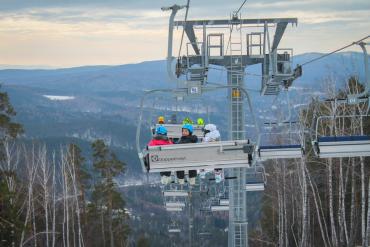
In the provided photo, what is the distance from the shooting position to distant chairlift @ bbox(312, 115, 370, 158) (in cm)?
1252

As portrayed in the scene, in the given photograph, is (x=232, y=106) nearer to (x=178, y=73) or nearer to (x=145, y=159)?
(x=178, y=73)

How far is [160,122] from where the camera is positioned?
24031 mm

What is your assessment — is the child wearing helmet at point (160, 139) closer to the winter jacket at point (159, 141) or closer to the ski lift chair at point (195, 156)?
the winter jacket at point (159, 141)

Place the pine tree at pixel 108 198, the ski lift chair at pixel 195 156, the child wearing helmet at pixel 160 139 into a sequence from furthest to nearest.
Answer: the pine tree at pixel 108 198 < the child wearing helmet at pixel 160 139 < the ski lift chair at pixel 195 156

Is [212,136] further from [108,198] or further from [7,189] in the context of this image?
[108,198]

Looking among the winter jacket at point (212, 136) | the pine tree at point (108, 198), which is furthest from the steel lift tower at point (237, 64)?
the pine tree at point (108, 198)

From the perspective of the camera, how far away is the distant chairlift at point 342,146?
Answer: 12516 millimetres

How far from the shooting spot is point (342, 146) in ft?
41.4

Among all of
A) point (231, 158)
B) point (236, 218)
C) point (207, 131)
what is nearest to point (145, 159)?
point (231, 158)

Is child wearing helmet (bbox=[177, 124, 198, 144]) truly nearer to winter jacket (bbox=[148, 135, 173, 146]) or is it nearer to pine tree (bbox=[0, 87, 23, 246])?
winter jacket (bbox=[148, 135, 173, 146])

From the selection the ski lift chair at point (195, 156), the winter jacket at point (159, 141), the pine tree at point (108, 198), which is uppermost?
the winter jacket at point (159, 141)

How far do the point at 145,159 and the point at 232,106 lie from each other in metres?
11.5

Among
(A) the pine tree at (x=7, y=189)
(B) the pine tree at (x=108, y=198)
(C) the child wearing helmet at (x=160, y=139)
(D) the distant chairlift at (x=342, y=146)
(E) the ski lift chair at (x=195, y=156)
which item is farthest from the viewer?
(B) the pine tree at (x=108, y=198)

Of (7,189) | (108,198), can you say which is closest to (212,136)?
(7,189)
